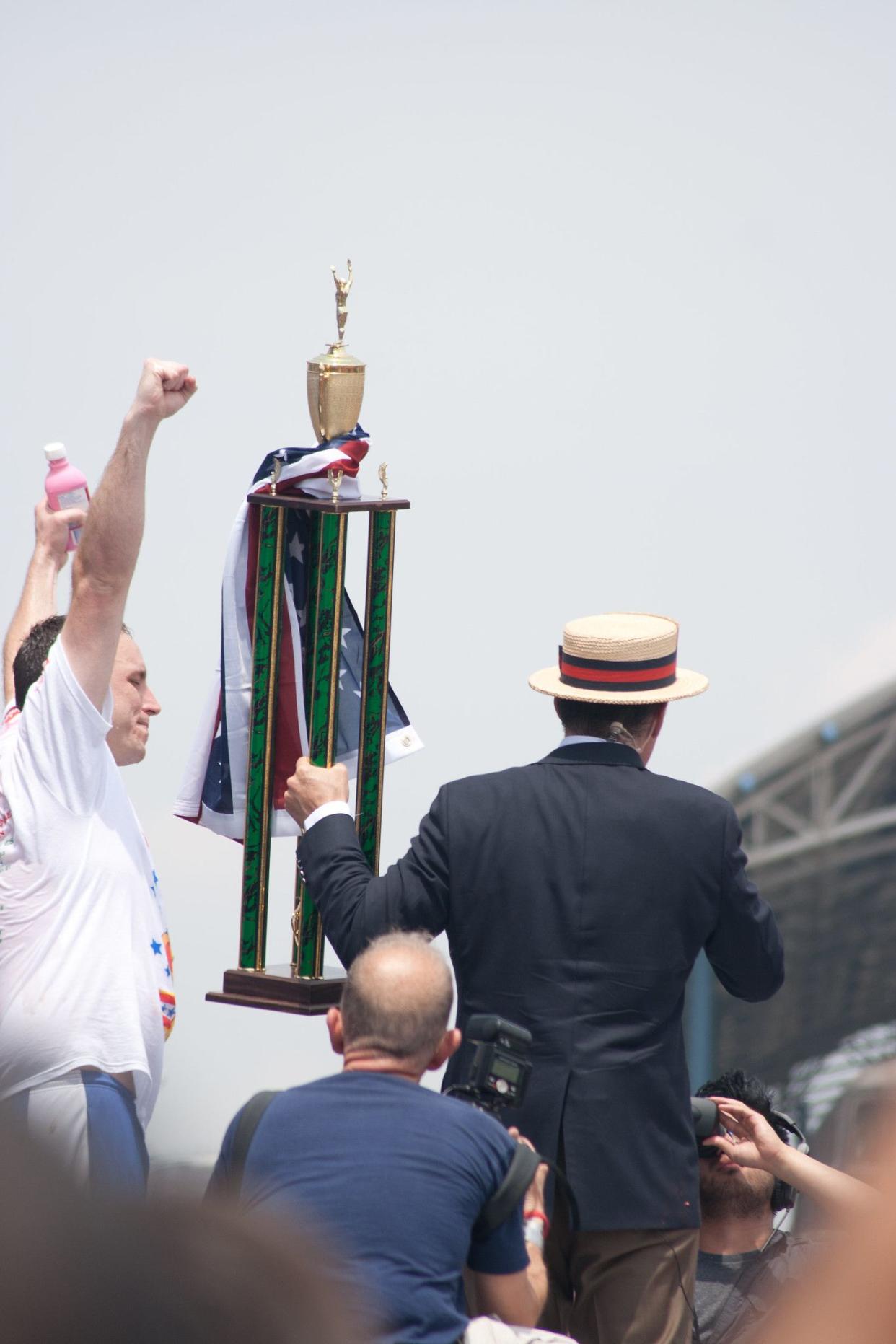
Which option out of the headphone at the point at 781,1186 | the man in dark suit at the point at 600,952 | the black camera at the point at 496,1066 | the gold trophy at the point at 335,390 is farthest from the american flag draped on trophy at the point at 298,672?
the headphone at the point at 781,1186

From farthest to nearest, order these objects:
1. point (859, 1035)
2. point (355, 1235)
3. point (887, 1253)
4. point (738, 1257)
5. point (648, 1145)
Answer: point (859, 1035) → point (738, 1257) → point (648, 1145) → point (355, 1235) → point (887, 1253)

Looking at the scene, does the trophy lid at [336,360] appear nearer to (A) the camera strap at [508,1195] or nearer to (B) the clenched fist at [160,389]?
(B) the clenched fist at [160,389]

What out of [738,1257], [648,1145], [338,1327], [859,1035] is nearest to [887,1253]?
[338,1327]

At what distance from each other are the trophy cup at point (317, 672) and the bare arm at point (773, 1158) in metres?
0.66

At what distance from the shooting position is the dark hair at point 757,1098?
2574 millimetres

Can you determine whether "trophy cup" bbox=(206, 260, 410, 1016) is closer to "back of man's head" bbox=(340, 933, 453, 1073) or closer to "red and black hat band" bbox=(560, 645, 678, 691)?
"red and black hat band" bbox=(560, 645, 678, 691)

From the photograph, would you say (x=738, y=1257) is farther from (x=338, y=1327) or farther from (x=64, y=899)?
(x=338, y=1327)

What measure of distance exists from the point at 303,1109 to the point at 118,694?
94cm

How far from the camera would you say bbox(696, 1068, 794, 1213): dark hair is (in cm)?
257

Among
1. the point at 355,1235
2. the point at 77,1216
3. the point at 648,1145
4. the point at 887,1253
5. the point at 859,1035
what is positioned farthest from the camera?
the point at 859,1035

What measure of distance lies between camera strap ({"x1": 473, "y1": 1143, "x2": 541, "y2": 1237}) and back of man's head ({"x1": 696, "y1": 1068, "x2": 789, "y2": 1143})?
0.78 meters

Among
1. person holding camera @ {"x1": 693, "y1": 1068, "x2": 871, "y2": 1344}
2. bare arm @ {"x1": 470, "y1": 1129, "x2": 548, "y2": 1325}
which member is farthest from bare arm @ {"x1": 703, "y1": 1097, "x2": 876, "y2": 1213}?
bare arm @ {"x1": 470, "y1": 1129, "x2": 548, "y2": 1325}

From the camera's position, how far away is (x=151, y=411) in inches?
91.4

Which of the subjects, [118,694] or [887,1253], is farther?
[118,694]
